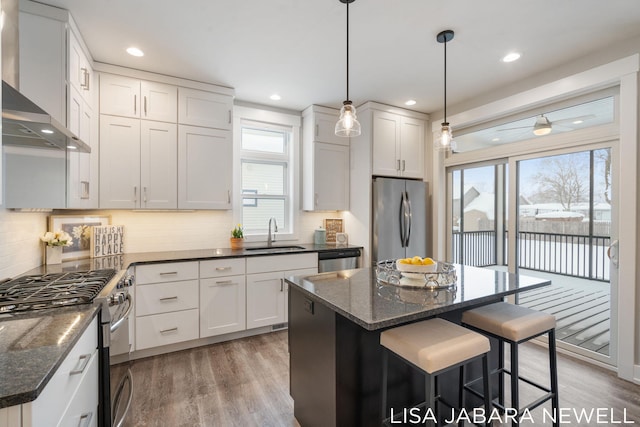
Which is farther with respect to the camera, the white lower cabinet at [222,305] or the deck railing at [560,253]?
the white lower cabinet at [222,305]

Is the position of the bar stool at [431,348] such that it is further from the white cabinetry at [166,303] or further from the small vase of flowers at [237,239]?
the small vase of flowers at [237,239]

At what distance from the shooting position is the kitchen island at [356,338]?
4.67 ft

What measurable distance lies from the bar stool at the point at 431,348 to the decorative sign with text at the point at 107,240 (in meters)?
2.76

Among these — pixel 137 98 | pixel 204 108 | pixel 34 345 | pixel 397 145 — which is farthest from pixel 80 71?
pixel 397 145

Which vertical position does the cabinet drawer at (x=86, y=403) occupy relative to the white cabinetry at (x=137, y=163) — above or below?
below

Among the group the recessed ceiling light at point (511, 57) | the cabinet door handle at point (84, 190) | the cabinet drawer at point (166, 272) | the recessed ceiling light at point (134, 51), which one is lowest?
the cabinet drawer at point (166, 272)

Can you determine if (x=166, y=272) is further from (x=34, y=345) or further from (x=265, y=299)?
(x=34, y=345)

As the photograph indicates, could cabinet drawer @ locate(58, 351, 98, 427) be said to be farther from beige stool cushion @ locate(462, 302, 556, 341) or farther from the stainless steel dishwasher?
the stainless steel dishwasher

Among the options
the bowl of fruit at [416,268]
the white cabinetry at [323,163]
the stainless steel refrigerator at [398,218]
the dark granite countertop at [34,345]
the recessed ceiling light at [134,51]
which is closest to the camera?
the dark granite countertop at [34,345]

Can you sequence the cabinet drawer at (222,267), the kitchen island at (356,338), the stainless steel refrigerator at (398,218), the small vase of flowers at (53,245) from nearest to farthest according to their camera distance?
the kitchen island at (356,338) → the small vase of flowers at (53,245) → the cabinet drawer at (222,267) → the stainless steel refrigerator at (398,218)

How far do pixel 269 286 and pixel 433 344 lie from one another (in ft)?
7.24

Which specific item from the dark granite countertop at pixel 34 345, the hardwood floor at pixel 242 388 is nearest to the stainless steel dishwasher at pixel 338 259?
the hardwood floor at pixel 242 388

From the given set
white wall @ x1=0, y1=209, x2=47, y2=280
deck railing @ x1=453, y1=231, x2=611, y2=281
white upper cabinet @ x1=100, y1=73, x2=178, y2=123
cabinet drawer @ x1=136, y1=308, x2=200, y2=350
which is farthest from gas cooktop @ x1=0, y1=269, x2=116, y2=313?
deck railing @ x1=453, y1=231, x2=611, y2=281

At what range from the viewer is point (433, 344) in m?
1.35
